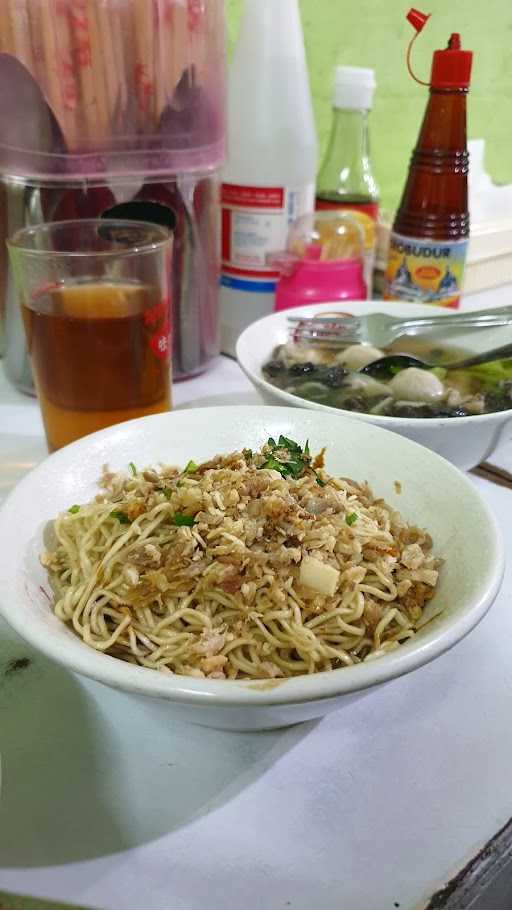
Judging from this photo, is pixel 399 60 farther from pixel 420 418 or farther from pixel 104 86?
pixel 420 418

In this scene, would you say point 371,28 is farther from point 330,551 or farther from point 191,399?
point 330,551

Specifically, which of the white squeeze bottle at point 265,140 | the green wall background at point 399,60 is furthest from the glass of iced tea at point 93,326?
the green wall background at point 399,60

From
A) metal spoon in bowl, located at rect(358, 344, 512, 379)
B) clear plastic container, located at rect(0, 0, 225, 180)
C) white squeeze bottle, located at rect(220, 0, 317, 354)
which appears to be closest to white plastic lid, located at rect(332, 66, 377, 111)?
white squeeze bottle, located at rect(220, 0, 317, 354)

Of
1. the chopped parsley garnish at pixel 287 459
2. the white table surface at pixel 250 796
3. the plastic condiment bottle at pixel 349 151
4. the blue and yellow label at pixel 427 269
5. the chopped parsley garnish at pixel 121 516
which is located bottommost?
the white table surface at pixel 250 796

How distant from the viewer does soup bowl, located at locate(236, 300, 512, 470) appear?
2.40 ft

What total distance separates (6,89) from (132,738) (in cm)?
80

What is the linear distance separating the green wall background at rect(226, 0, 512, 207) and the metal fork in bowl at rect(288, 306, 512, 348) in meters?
0.73

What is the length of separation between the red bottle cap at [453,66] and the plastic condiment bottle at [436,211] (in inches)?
0.6

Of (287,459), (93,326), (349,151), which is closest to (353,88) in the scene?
(349,151)

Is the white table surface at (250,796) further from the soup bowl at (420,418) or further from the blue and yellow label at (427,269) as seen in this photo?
the blue and yellow label at (427,269)

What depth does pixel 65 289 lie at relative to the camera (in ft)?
2.73

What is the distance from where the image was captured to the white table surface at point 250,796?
0.42 metres

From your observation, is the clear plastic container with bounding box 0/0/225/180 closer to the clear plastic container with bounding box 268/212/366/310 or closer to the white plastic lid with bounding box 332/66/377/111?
the clear plastic container with bounding box 268/212/366/310

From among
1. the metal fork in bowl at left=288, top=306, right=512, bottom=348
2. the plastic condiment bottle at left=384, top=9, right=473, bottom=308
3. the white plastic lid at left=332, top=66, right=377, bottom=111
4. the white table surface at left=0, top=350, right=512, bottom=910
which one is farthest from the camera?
the white plastic lid at left=332, top=66, right=377, bottom=111
